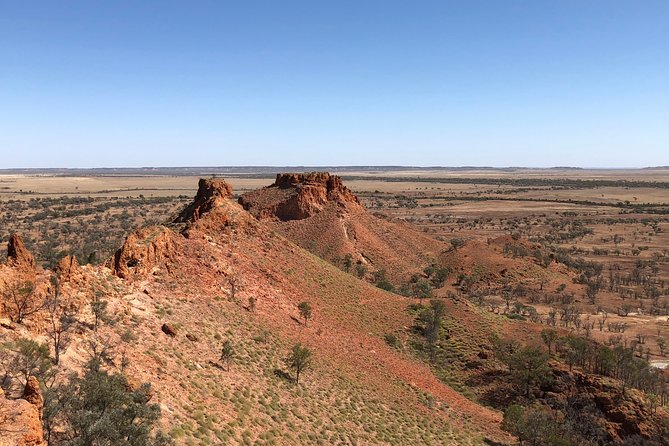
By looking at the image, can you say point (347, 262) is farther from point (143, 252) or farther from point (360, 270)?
point (143, 252)

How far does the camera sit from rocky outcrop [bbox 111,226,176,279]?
25.2 meters

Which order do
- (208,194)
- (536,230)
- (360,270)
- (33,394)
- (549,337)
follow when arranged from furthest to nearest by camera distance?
(536,230), (360,270), (208,194), (549,337), (33,394)

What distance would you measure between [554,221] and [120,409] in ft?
458

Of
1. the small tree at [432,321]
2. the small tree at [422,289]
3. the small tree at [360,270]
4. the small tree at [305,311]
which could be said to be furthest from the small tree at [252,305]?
the small tree at [360,270]

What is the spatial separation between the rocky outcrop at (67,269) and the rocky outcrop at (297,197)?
1928 inches

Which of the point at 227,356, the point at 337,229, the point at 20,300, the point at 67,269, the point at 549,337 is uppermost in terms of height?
the point at 67,269

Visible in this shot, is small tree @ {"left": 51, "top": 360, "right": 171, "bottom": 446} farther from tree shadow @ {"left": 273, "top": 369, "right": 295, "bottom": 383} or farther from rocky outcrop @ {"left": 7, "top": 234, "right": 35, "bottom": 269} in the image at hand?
tree shadow @ {"left": 273, "top": 369, "right": 295, "bottom": 383}

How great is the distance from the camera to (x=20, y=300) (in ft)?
57.4

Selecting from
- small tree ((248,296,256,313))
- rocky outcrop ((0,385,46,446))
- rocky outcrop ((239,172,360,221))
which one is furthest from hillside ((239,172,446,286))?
rocky outcrop ((0,385,46,446))

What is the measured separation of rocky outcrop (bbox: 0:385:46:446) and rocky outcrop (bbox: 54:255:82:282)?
33.1ft

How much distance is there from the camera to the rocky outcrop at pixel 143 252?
2517cm

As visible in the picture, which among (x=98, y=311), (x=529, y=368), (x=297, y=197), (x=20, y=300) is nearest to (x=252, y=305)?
(x=98, y=311)

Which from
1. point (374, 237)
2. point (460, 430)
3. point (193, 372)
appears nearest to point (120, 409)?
point (193, 372)

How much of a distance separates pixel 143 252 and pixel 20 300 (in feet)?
30.9
